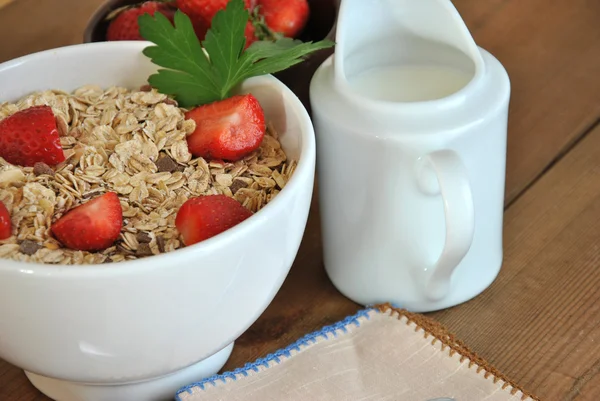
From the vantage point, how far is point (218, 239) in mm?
611

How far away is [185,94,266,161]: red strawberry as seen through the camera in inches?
29.4

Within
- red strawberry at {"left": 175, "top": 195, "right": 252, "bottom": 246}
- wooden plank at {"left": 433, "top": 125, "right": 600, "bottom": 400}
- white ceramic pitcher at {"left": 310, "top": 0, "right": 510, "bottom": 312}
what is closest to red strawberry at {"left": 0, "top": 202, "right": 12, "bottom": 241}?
red strawberry at {"left": 175, "top": 195, "right": 252, "bottom": 246}

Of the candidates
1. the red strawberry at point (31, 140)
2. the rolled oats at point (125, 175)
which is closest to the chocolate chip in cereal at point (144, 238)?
the rolled oats at point (125, 175)

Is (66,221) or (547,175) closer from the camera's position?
(66,221)

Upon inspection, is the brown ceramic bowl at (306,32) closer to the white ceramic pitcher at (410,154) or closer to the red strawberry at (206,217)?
the white ceramic pitcher at (410,154)

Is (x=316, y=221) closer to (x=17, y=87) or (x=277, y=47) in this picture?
(x=277, y=47)

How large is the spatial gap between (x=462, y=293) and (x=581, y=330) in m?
0.11

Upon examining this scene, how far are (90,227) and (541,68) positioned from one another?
63 cm

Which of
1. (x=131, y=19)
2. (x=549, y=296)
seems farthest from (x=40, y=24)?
(x=549, y=296)

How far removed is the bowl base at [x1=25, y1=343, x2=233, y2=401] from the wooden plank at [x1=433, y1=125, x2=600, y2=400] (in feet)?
0.74

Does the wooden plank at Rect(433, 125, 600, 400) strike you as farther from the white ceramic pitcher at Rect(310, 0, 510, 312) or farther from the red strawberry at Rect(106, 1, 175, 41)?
the red strawberry at Rect(106, 1, 175, 41)

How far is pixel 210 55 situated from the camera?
2.57ft

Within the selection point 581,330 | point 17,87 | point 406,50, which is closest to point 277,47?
point 406,50

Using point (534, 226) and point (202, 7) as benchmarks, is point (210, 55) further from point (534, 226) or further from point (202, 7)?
point (534, 226)
